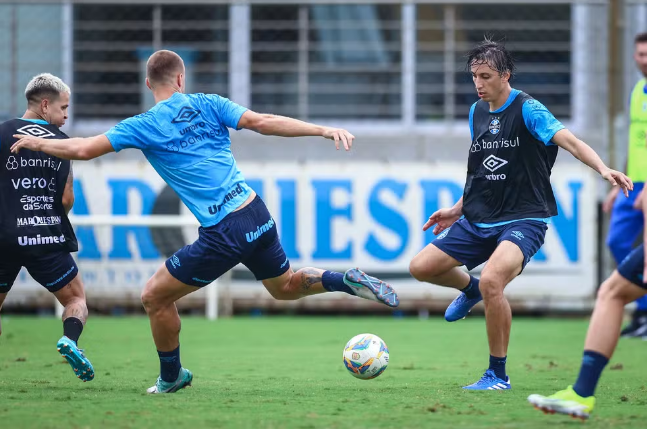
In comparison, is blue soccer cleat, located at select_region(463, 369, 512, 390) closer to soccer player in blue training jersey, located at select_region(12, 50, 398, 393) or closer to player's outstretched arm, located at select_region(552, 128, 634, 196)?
player's outstretched arm, located at select_region(552, 128, 634, 196)

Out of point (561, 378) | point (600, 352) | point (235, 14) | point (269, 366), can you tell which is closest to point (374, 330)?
point (269, 366)

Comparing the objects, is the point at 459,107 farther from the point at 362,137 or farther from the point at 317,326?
the point at 317,326

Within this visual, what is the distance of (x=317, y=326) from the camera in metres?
12.9

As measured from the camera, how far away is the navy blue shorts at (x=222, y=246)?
6.46 meters

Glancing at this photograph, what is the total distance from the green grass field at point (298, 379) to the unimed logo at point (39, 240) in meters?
0.97

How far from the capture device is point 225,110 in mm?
6508

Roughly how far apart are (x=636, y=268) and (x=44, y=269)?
13.4 feet

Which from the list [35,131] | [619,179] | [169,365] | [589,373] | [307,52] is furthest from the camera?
[307,52]

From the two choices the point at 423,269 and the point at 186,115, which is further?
the point at 423,269

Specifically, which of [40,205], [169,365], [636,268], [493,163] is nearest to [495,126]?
[493,163]

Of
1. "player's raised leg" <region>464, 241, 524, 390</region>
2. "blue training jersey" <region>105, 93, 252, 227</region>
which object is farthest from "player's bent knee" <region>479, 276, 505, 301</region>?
"blue training jersey" <region>105, 93, 252, 227</region>

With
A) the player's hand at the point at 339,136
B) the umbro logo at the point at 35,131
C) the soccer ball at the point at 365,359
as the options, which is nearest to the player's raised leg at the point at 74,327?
the umbro logo at the point at 35,131

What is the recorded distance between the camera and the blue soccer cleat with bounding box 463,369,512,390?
Result: 22.6 ft

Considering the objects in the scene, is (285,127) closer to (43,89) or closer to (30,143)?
(30,143)
